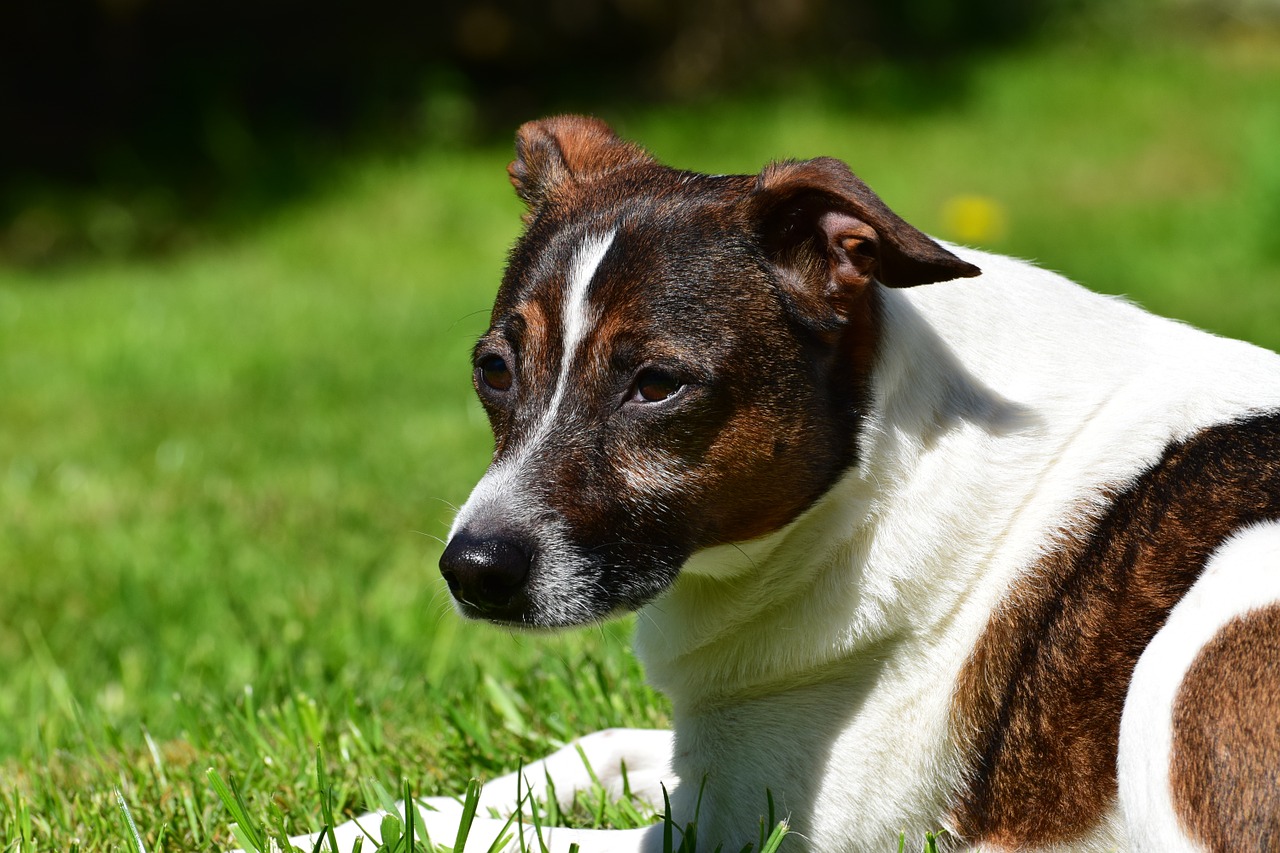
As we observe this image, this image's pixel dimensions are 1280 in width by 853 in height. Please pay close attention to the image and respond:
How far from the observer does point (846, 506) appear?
302 cm

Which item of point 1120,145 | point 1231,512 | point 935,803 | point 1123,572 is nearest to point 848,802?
point 935,803

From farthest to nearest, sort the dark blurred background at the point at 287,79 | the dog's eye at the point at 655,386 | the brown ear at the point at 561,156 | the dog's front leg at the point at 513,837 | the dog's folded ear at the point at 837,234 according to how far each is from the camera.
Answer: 1. the dark blurred background at the point at 287,79
2. the brown ear at the point at 561,156
3. the dog's front leg at the point at 513,837
4. the dog's eye at the point at 655,386
5. the dog's folded ear at the point at 837,234

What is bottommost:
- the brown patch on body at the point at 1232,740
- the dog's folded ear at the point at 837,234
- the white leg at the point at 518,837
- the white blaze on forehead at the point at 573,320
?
the white leg at the point at 518,837

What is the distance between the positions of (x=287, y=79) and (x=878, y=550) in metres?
14.1

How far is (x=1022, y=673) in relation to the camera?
9.57ft

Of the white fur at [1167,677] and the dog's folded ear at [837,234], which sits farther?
the dog's folded ear at [837,234]

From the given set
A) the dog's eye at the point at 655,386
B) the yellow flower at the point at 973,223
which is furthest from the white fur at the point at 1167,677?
the yellow flower at the point at 973,223

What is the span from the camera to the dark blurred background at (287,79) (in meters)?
14.2

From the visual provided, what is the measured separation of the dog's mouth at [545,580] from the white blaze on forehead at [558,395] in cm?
7

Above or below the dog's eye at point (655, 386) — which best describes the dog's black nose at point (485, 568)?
below

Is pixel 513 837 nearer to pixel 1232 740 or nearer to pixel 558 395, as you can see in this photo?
pixel 558 395

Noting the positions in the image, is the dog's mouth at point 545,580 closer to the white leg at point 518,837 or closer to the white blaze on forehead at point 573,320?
the white blaze on forehead at point 573,320

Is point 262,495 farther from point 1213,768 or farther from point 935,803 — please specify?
point 1213,768

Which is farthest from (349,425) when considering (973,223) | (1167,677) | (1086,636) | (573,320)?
(1167,677)
